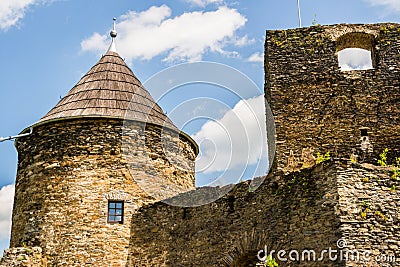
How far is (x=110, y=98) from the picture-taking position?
1716 centimetres

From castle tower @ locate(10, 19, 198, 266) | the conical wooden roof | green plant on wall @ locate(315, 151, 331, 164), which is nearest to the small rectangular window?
castle tower @ locate(10, 19, 198, 266)

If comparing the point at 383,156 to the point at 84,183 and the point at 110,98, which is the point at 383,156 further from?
the point at 110,98

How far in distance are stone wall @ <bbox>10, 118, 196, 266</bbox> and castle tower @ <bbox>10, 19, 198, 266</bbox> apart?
0.03 m

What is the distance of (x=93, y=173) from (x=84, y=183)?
0.36 metres

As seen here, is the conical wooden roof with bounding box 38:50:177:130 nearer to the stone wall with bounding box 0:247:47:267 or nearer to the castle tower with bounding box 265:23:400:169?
the stone wall with bounding box 0:247:47:267

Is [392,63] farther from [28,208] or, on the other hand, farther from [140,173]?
[28,208]

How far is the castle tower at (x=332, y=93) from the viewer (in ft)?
46.3

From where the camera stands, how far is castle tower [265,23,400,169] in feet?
46.3

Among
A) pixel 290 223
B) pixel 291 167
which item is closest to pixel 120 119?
pixel 291 167

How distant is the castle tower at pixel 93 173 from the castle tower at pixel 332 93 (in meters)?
3.89

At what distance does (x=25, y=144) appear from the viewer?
1700 cm

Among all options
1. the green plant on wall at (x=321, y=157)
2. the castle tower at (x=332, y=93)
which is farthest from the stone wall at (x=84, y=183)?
the green plant on wall at (x=321, y=157)

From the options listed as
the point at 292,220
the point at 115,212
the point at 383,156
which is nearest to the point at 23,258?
the point at 115,212

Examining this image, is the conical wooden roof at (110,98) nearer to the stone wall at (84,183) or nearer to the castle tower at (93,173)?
the castle tower at (93,173)
